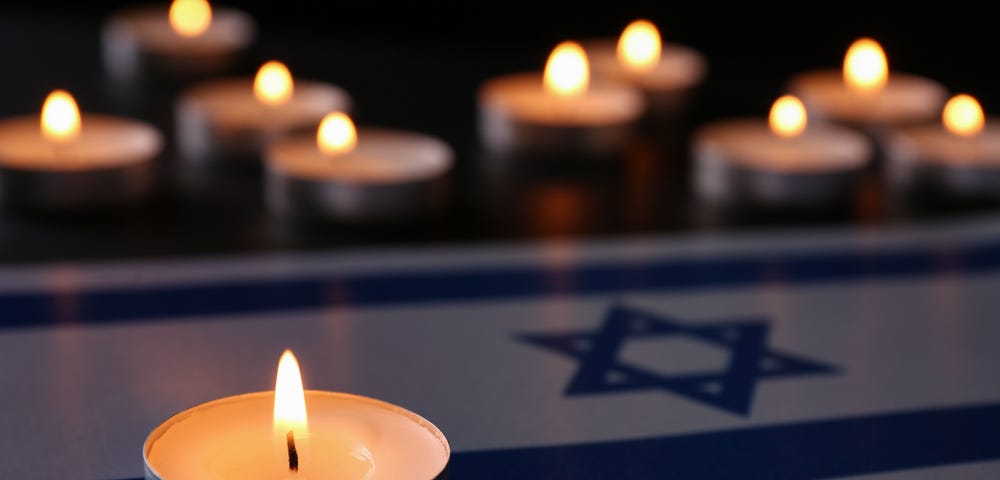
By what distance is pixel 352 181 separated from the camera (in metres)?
1.37

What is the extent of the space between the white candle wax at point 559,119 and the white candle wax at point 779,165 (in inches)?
4.0

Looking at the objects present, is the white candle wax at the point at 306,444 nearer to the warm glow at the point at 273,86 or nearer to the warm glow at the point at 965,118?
the warm glow at the point at 273,86

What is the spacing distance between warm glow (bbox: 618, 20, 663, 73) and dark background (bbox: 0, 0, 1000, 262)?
95 millimetres

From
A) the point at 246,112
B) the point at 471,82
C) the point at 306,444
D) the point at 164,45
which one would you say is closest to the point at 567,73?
the point at 471,82

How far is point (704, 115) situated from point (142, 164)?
0.79 meters

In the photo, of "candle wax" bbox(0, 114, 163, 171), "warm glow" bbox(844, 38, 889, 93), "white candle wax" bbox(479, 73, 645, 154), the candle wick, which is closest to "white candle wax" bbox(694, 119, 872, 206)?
"white candle wax" bbox(479, 73, 645, 154)

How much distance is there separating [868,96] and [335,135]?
760mm

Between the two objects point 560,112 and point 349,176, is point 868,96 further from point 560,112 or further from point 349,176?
point 349,176

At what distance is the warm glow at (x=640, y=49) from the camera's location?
1.88 m

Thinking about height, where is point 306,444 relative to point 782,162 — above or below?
below

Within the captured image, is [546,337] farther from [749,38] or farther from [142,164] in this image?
[749,38]

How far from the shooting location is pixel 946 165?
63.3 inches

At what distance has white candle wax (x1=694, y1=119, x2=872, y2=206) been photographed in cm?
152

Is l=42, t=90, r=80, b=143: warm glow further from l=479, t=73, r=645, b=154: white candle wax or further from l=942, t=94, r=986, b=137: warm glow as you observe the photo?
l=942, t=94, r=986, b=137: warm glow
